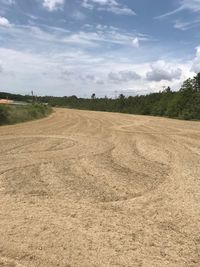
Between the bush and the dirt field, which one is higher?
the dirt field

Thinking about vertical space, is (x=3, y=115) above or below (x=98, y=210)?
below

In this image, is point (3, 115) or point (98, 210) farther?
point (3, 115)

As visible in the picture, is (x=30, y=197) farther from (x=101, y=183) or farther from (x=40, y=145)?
(x=40, y=145)

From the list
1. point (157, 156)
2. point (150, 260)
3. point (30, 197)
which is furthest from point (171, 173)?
point (150, 260)

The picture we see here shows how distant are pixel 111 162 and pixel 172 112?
47214mm

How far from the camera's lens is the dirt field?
5.24 metres

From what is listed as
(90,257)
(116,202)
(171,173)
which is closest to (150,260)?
(90,257)

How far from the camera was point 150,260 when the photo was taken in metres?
5.10

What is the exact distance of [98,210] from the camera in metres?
7.10

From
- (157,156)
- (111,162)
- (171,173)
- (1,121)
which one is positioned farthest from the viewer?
(1,121)

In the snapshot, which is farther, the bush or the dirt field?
the bush

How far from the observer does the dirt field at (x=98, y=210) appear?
17.2ft

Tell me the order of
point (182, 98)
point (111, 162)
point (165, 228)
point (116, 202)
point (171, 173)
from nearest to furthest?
point (165, 228)
point (116, 202)
point (171, 173)
point (111, 162)
point (182, 98)

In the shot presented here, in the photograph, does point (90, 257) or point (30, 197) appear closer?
point (90, 257)
